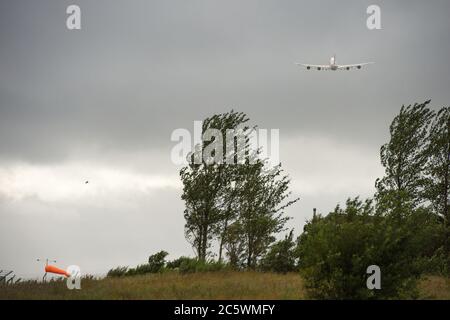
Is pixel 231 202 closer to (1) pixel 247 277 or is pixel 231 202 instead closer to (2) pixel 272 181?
(2) pixel 272 181

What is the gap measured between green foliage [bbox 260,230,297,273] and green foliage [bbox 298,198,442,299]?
13742 millimetres

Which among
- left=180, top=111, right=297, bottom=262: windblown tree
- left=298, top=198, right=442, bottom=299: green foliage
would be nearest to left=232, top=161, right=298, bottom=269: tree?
left=180, top=111, right=297, bottom=262: windblown tree

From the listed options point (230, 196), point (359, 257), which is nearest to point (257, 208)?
point (230, 196)

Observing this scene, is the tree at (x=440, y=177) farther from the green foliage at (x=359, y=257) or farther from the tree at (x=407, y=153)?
the green foliage at (x=359, y=257)

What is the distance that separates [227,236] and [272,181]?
5.67 metres

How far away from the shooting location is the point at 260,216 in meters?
34.6

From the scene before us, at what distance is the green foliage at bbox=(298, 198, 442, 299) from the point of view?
15258 millimetres

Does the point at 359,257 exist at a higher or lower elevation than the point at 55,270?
higher

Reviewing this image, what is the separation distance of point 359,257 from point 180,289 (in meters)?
7.10

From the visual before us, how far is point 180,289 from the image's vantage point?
61.9 ft

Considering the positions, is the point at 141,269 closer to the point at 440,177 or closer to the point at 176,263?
the point at 176,263

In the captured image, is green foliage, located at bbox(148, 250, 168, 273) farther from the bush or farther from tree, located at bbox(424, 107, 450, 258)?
tree, located at bbox(424, 107, 450, 258)
